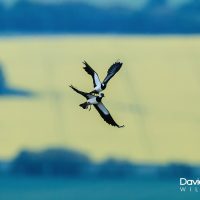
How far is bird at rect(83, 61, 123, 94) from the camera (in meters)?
2.48

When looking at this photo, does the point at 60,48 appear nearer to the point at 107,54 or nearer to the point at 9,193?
the point at 107,54

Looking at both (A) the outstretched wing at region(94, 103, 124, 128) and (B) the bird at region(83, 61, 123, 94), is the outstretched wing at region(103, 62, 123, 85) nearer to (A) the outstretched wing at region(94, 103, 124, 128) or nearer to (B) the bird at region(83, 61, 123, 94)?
(B) the bird at region(83, 61, 123, 94)

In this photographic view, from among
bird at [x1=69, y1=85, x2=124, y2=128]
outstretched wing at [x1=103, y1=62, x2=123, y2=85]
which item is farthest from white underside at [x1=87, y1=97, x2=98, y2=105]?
outstretched wing at [x1=103, y1=62, x2=123, y2=85]

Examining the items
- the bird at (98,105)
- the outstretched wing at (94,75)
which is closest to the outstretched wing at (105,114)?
the bird at (98,105)

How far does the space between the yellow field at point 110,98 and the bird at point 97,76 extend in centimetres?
2

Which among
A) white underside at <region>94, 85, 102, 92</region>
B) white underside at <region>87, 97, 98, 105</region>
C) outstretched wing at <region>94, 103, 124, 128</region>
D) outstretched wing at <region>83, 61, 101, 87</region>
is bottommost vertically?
outstretched wing at <region>94, 103, 124, 128</region>

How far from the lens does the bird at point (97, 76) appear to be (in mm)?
2477

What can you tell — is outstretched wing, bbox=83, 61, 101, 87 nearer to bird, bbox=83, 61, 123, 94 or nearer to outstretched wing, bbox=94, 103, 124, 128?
bird, bbox=83, 61, 123, 94

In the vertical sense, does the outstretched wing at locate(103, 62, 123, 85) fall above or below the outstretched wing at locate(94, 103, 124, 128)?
above

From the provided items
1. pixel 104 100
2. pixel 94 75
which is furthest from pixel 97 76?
pixel 104 100

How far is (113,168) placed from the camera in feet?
7.99

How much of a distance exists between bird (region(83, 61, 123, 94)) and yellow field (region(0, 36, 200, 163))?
0.02 meters

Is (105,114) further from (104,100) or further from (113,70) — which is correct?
(113,70)

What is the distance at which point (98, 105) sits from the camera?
247cm
